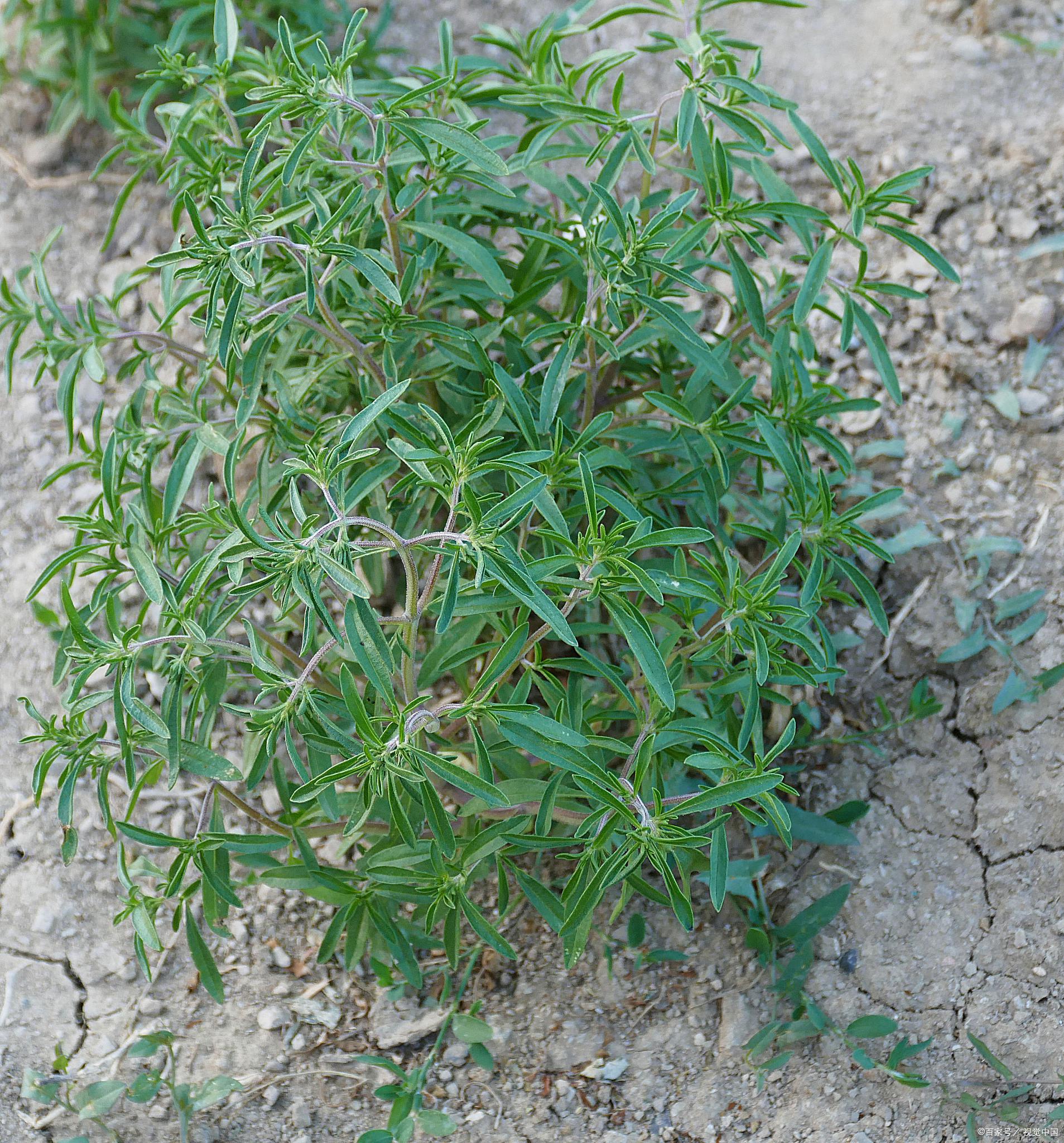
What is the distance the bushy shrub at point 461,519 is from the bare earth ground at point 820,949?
0.13 meters

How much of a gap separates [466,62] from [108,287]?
1.40 metres

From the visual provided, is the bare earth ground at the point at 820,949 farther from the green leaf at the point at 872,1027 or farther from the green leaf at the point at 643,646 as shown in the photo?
the green leaf at the point at 643,646

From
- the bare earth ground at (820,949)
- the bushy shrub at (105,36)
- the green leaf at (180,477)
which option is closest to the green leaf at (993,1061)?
the bare earth ground at (820,949)

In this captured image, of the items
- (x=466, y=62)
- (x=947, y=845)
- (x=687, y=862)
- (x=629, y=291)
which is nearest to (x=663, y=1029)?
(x=687, y=862)

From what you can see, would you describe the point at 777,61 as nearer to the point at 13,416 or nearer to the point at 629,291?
the point at 629,291

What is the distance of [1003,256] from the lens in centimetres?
308

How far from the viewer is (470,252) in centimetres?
223

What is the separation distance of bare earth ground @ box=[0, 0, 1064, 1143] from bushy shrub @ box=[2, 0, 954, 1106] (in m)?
0.13

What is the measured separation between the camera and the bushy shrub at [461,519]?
6.18ft

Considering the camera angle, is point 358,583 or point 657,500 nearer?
point 358,583

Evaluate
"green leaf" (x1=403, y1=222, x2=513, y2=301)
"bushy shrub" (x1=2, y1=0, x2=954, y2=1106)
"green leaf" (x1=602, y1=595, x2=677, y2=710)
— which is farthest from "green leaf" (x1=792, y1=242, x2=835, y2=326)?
"green leaf" (x1=602, y1=595, x2=677, y2=710)

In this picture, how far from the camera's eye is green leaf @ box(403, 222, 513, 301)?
221cm

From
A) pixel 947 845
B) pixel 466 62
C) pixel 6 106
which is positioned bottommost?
pixel 947 845

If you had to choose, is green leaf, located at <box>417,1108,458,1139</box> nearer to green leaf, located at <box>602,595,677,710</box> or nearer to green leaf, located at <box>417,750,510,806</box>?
green leaf, located at <box>417,750,510,806</box>
